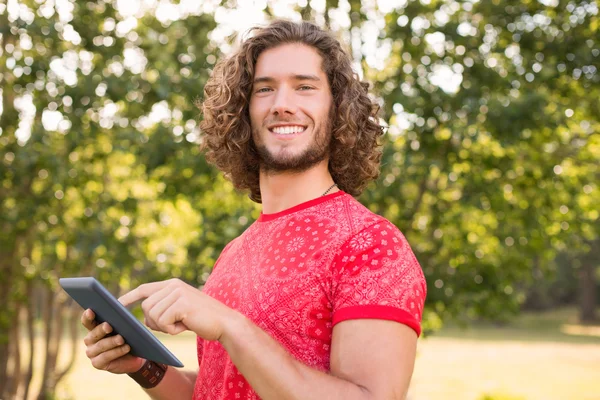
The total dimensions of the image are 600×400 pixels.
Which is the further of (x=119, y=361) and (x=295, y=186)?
(x=295, y=186)

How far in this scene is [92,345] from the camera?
1.80m

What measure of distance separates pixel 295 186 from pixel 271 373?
0.68 metres

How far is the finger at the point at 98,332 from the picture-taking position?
1723 millimetres

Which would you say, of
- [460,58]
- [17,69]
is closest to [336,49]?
[460,58]

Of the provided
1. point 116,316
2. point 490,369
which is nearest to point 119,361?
point 116,316

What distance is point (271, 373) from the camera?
59.7 inches

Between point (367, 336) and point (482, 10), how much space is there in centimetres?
505

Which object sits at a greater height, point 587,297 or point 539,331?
point 587,297

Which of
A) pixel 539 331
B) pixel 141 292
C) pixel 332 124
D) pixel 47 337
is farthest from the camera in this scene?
pixel 539 331

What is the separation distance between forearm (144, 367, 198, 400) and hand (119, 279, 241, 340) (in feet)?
2.26

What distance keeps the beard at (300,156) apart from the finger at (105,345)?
2.10ft

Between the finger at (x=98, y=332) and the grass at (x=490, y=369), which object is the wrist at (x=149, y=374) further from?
the grass at (x=490, y=369)

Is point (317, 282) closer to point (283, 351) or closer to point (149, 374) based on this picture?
point (283, 351)

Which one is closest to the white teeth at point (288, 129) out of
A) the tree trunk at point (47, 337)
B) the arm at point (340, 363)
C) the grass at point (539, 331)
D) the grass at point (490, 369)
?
the arm at point (340, 363)
